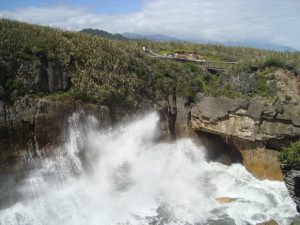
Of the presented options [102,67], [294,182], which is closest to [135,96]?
[102,67]

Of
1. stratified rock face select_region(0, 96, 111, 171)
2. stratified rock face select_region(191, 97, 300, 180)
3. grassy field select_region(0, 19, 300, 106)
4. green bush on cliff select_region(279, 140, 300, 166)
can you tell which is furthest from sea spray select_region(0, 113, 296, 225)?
green bush on cliff select_region(279, 140, 300, 166)

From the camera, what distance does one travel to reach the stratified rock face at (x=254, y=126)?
2570 cm

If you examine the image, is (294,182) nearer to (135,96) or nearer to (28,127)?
(135,96)

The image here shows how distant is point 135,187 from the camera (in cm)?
2528

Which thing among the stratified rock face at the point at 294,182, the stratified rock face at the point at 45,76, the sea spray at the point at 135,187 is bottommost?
the sea spray at the point at 135,187

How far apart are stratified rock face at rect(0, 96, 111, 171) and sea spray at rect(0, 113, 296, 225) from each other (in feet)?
2.82

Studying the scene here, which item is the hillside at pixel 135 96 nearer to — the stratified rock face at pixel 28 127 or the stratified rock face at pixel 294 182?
the stratified rock face at pixel 28 127

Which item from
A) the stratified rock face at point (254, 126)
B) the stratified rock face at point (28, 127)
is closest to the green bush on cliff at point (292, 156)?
the stratified rock face at point (254, 126)

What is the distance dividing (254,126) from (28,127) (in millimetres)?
Answer: 15280

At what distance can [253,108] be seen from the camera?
2644 cm

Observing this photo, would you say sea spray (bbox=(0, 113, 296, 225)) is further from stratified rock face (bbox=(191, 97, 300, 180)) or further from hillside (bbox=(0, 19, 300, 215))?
stratified rock face (bbox=(191, 97, 300, 180))

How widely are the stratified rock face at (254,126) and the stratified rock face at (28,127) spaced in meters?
10.6

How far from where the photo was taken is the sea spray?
21922 mm

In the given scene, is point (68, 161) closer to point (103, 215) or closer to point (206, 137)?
point (103, 215)
